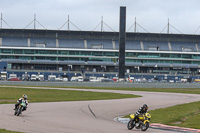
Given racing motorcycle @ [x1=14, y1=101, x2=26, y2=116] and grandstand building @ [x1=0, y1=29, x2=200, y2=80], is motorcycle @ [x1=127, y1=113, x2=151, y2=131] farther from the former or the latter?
grandstand building @ [x1=0, y1=29, x2=200, y2=80]

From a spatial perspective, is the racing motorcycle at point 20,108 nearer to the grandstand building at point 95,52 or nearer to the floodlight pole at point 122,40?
the floodlight pole at point 122,40

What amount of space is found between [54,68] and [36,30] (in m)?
17.7

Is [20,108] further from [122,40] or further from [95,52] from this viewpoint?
[95,52]

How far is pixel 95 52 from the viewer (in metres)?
153

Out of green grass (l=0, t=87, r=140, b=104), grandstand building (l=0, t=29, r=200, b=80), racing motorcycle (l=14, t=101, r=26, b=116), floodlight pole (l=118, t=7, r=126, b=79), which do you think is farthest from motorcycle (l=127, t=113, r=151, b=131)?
grandstand building (l=0, t=29, r=200, b=80)

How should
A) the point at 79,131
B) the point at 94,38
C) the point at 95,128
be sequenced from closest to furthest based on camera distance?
the point at 79,131, the point at 95,128, the point at 94,38

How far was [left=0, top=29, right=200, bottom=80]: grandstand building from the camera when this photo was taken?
150 meters

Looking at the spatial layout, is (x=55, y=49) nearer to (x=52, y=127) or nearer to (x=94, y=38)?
(x=94, y=38)

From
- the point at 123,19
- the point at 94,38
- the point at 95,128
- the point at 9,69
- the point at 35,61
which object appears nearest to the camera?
the point at 95,128

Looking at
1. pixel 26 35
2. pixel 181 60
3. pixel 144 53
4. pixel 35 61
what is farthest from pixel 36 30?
pixel 181 60

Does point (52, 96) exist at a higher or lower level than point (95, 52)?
lower

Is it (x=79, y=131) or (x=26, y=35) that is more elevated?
(x=26, y=35)

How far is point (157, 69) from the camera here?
513 ft

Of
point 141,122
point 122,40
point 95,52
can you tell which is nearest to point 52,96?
point 141,122
